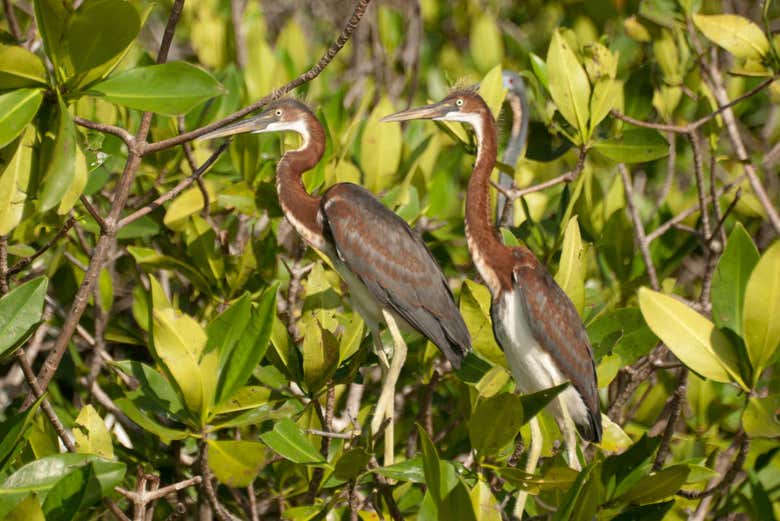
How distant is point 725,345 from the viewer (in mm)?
2951

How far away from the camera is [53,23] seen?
2576mm

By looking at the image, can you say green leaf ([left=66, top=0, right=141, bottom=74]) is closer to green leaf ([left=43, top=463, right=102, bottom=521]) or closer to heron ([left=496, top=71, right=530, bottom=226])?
green leaf ([left=43, top=463, right=102, bottom=521])

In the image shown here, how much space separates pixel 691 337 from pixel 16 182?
5.76ft

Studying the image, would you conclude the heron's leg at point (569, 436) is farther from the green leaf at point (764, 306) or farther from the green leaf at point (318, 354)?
the green leaf at point (318, 354)

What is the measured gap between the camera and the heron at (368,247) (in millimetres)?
3775

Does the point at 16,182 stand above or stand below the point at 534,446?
above

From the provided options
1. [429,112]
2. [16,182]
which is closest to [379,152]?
[429,112]

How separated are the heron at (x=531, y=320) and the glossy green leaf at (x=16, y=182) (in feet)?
4.90

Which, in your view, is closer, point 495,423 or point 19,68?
point 19,68

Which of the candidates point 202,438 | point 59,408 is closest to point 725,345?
point 202,438

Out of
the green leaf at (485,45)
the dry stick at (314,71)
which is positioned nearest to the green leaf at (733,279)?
the dry stick at (314,71)

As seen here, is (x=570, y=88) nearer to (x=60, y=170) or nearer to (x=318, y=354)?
(x=318, y=354)

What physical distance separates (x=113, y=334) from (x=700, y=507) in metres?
2.00

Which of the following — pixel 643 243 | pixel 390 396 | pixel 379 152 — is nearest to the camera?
pixel 390 396
